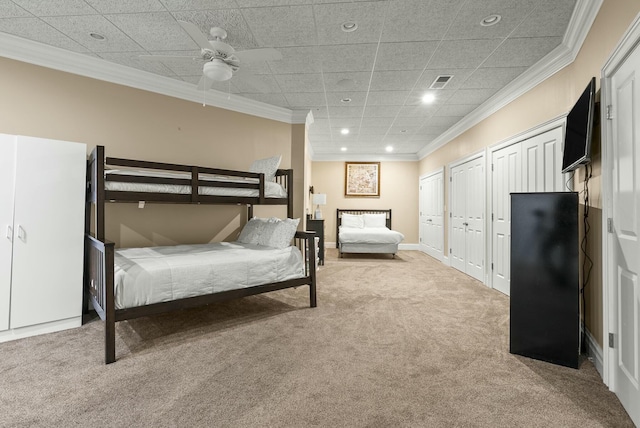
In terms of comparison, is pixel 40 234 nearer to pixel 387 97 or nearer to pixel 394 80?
pixel 394 80

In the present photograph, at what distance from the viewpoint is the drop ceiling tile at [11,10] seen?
2.39 meters

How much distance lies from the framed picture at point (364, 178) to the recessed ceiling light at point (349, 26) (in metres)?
6.04

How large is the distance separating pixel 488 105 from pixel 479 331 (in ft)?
10.9

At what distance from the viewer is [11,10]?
246 cm

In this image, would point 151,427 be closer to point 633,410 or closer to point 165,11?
point 633,410

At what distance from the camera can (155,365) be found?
6.77ft

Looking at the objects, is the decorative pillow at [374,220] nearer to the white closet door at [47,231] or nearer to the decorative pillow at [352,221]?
the decorative pillow at [352,221]

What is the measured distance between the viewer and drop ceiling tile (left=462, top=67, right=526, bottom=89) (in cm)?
346

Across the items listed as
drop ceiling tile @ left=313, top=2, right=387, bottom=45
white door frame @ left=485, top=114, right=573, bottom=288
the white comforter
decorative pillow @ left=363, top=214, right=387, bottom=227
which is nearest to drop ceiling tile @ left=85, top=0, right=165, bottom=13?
drop ceiling tile @ left=313, top=2, right=387, bottom=45

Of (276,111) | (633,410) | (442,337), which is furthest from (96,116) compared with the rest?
(633,410)

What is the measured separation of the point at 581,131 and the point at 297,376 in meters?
2.65

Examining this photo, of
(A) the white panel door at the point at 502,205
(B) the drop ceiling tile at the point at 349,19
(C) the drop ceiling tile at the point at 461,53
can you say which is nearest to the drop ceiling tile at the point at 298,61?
(B) the drop ceiling tile at the point at 349,19

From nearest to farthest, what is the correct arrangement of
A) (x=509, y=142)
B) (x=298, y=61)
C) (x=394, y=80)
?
1. (x=298, y=61)
2. (x=394, y=80)
3. (x=509, y=142)

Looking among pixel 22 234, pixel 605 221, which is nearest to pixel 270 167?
pixel 22 234
